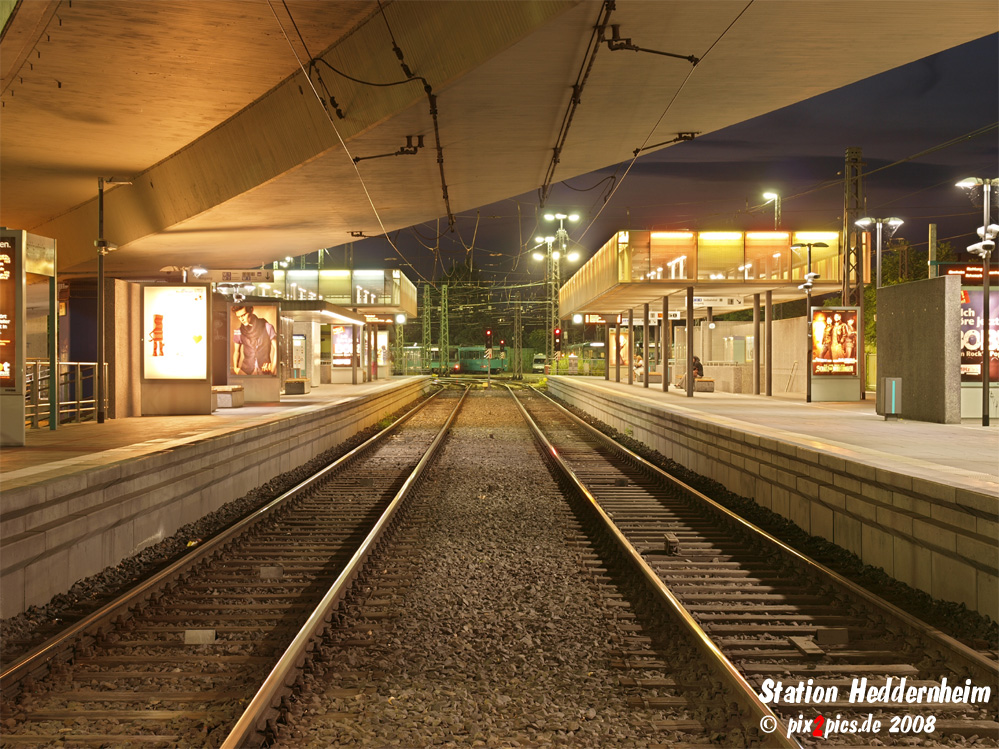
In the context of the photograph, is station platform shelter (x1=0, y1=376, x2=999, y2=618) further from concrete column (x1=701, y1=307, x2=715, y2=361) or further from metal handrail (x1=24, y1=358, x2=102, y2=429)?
concrete column (x1=701, y1=307, x2=715, y2=361)

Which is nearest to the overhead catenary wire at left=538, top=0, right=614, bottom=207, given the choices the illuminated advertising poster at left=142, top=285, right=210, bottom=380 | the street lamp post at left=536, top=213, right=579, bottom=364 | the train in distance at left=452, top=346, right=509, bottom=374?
the illuminated advertising poster at left=142, top=285, right=210, bottom=380

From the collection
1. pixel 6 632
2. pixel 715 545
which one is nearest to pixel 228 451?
pixel 6 632

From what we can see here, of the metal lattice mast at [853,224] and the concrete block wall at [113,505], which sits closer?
the concrete block wall at [113,505]

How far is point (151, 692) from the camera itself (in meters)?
4.57

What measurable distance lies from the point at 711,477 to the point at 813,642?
26.6 feet

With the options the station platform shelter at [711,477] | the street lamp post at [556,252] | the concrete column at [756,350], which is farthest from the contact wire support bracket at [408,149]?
the street lamp post at [556,252]

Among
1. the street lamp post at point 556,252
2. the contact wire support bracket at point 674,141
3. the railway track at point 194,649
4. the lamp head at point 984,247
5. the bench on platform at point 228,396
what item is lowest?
the railway track at point 194,649

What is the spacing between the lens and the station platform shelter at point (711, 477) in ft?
19.5

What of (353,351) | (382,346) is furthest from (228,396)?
(382,346)

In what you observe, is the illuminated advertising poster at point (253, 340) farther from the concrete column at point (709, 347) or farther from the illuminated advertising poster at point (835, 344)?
the concrete column at point (709, 347)

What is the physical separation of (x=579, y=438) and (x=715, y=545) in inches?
466

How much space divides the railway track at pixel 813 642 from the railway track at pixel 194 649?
2738mm

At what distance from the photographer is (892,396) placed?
15.6 metres

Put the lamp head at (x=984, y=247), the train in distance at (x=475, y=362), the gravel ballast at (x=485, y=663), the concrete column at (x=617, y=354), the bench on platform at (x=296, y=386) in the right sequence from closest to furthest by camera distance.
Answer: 1. the gravel ballast at (x=485, y=663)
2. the lamp head at (x=984, y=247)
3. the bench on platform at (x=296, y=386)
4. the concrete column at (x=617, y=354)
5. the train in distance at (x=475, y=362)
